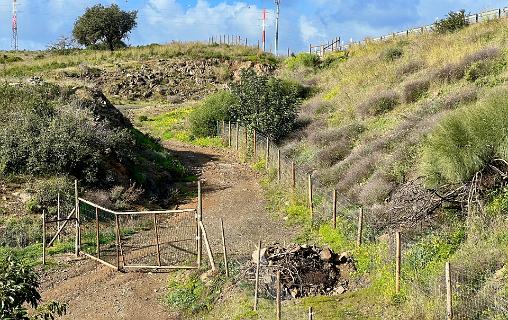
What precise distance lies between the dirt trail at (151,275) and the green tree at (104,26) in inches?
1926

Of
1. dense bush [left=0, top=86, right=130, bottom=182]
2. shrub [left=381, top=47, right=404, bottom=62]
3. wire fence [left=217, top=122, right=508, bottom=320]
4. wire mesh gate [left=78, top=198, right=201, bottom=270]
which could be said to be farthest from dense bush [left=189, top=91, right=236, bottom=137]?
wire mesh gate [left=78, top=198, right=201, bottom=270]

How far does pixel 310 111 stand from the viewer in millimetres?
31375

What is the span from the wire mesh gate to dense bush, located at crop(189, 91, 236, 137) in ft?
50.9

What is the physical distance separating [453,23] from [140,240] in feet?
84.3

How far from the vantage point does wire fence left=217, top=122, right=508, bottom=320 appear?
28.9ft

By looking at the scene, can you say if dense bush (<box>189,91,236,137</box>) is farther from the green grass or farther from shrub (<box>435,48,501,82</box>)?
shrub (<box>435,48,501,82</box>)

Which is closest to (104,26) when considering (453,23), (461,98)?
(453,23)

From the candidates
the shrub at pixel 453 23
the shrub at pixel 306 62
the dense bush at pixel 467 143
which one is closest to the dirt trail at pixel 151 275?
the dense bush at pixel 467 143

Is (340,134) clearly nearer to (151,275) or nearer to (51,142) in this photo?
(51,142)

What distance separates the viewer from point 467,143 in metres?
13.1

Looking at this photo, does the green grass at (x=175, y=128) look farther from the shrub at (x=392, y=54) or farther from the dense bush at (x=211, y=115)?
the shrub at (x=392, y=54)

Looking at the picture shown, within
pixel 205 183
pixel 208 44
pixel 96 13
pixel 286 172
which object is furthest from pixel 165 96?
pixel 286 172

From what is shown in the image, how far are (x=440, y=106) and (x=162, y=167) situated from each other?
11.7m

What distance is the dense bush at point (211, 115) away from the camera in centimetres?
3472
